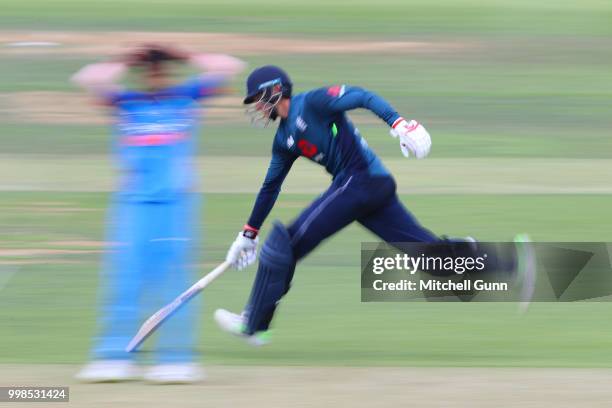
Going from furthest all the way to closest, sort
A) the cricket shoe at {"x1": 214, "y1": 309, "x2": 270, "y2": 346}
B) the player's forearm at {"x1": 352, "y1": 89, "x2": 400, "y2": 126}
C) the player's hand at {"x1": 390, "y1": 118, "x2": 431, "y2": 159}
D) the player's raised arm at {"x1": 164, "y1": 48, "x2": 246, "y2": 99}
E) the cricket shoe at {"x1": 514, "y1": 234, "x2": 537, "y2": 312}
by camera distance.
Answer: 1. the cricket shoe at {"x1": 514, "y1": 234, "x2": 537, "y2": 312}
2. the cricket shoe at {"x1": 214, "y1": 309, "x2": 270, "y2": 346}
3. the player's forearm at {"x1": 352, "y1": 89, "x2": 400, "y2": 126}
4. the player's hand at {"x1": 390, "y1": 118, "x2": 431, "y2": 159}
5. the player's raised arm at {"x1": 164, "y1": 48, "x2": 246, "y2": 99}

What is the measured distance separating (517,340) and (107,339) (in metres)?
2.42

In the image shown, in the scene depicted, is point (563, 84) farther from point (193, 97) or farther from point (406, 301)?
point (193, 97)

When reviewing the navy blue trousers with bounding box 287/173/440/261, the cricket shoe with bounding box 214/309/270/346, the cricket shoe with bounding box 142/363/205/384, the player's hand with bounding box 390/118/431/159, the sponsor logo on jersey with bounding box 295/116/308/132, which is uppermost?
the player's hand with bounding box 390/118/431/159

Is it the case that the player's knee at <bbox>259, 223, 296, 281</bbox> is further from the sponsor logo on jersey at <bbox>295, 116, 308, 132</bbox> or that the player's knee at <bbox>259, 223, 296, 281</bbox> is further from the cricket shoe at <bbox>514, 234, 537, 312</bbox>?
the cricket shoe at <bbox>514, 234, 537, 312</bbox>

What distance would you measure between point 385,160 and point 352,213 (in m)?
Answer: 7.11

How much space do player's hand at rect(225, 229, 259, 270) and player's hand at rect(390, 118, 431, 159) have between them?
1.11 m

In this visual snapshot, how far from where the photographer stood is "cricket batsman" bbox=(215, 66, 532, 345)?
23.8ft

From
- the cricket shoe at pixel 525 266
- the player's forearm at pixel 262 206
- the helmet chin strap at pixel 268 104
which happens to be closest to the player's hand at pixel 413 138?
the helmet chin strap at pixel 268 104

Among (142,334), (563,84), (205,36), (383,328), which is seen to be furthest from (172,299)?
(205,36)

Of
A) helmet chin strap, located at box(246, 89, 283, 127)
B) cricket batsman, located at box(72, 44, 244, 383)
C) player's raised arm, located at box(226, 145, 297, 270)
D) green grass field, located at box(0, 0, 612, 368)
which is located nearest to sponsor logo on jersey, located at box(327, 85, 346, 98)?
helmet chin strap, located at box(246, 89, 283, 127)

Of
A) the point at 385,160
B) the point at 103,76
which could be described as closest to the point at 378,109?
the point at 103,76

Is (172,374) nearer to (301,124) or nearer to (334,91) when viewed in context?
(301,124)

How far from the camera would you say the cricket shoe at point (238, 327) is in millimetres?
7453

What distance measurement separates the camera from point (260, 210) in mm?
7730
